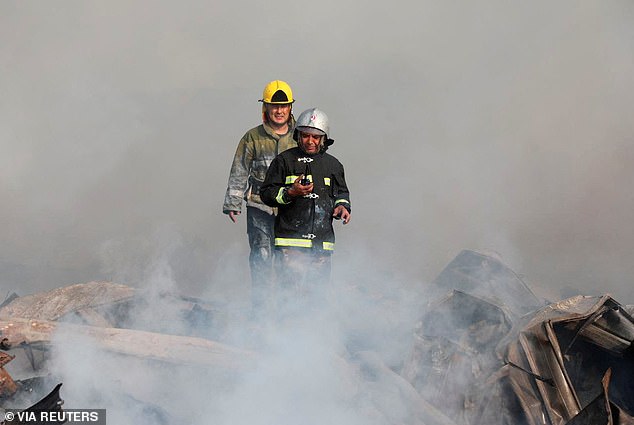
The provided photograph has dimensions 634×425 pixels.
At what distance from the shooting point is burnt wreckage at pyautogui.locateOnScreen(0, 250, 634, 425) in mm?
3256

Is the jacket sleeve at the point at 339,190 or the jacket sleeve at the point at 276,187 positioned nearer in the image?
the jacket sleeve at the point at 276,187

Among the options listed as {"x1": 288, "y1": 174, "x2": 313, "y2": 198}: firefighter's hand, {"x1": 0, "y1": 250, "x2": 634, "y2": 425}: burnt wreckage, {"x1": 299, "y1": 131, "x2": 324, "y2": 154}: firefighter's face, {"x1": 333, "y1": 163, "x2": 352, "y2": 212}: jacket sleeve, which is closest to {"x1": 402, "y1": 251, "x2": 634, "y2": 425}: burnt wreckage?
{"x1": 0, "y1": 250, "x2": 634, "y2": 425}: burnt wreckage

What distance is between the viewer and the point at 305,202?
4289 mm

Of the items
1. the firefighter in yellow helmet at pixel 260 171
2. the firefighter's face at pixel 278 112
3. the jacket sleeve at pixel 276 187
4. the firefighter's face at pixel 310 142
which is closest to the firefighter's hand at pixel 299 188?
the jacket sleeve at pixel 276 187

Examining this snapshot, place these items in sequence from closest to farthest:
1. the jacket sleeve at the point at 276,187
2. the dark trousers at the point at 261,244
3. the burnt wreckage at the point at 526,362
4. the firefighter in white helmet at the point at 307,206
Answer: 1. the burnt wreckage at the point at 526,362
2. the jacket sleeve at the point at 276,187
3. the firefighter in white helmet at the point at 307,206
4. the dark trousers at the point at 261,244

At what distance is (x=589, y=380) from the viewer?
140 inches

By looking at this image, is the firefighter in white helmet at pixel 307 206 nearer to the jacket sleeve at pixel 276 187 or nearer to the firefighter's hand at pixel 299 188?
the jacket sleeve at pixel 276 187

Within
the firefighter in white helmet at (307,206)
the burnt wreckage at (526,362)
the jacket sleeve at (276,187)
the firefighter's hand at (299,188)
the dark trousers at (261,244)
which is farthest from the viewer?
the dark trousers at (261,244)

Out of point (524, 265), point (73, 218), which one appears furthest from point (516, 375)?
point (73, 218)

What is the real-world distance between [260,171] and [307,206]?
1042mm

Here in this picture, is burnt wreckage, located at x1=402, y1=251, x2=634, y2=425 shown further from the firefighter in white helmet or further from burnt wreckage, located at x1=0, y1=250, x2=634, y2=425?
the firefighter in white helmet

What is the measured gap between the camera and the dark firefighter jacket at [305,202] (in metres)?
4.29

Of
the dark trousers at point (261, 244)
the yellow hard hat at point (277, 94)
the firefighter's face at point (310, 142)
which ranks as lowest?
the dark trousers at point (261, 244)

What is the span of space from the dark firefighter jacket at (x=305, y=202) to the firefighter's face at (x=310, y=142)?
0.14 feet
